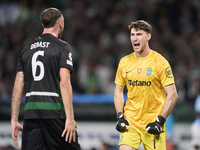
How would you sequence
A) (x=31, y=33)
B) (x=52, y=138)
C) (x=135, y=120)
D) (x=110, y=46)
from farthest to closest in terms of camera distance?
(x=31, y=33)
(x=110, y=46)
(x=135, y=120)
(x=52, y=138)

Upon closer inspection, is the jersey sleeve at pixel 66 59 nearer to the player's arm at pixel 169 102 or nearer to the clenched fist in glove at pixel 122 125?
the clenched fist in glove at pixel 122 125

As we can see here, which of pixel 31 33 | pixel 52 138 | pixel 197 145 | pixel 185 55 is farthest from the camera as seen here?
pixel 31 33

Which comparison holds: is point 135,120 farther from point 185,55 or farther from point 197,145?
point 185,55

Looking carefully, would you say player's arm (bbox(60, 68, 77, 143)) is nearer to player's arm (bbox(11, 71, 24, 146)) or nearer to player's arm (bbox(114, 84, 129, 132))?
player's arm (bbox(11, 71, 24, 146))

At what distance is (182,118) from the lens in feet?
35.5

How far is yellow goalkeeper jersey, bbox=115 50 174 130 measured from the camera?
6.57m

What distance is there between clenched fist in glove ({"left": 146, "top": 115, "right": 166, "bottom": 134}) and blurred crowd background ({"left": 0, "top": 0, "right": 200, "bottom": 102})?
523cm

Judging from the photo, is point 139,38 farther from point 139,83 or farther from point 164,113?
point 164,113

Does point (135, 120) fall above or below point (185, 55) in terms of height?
below

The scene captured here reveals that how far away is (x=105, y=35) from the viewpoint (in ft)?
47.5

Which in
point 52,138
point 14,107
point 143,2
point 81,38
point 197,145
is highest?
point 143,2

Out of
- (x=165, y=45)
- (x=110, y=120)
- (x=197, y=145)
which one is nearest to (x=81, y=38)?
(x=165, y=45)

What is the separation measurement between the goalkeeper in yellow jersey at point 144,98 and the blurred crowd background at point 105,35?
16.2ft

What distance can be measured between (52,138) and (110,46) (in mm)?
8516
